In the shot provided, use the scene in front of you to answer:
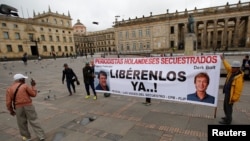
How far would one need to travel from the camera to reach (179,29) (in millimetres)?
52875

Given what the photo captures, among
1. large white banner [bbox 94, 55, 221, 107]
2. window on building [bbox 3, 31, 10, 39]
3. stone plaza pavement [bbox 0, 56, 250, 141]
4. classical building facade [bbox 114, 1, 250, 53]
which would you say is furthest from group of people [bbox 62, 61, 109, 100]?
window on building [bbox 3, 31, 10, 39]

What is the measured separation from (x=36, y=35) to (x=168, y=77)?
6227cm

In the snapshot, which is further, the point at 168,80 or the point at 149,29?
the point at 149,29

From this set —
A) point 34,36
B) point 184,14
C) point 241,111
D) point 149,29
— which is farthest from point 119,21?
point 241,111

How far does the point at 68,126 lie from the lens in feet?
16.3

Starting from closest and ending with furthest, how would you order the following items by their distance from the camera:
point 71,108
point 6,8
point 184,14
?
point 71,108, point 6,8, point 184,14

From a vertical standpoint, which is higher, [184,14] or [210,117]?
[184,14]

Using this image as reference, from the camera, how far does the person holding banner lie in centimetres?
Result: 450

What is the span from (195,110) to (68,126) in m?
4.27

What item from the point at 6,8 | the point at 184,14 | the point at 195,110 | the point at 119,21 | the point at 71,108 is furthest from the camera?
the point at 119,21

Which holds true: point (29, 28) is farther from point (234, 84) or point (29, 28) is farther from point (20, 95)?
point (234, 84)

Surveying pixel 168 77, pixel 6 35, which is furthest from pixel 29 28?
pixel 168 77

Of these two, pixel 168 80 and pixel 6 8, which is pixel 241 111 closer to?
pixel 168 80

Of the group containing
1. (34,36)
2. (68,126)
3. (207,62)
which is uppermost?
(34,36)
